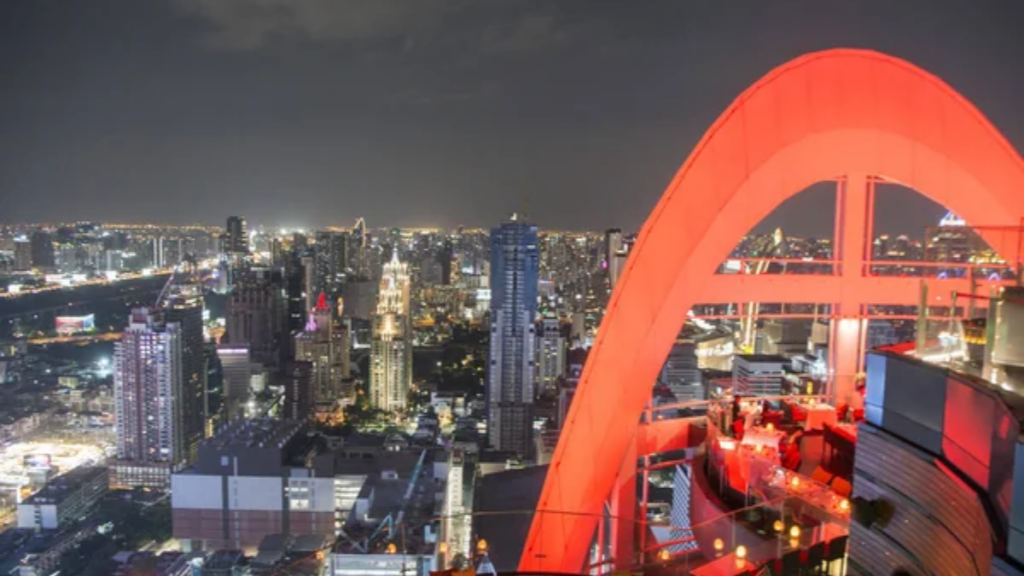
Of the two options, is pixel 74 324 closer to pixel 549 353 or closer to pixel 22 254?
pixel 22 254

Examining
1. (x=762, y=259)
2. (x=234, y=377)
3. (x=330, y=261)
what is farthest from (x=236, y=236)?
(x=762, y=259)

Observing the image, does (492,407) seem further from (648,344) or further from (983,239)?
(983,239)

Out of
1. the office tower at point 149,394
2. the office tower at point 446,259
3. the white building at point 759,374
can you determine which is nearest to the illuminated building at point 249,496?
the office tower at point 149,394

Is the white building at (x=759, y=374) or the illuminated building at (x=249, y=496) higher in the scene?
the white building at (x=759, y=374)

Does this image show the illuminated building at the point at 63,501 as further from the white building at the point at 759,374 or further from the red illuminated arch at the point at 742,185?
the red illuminated arch at the point at 742,185

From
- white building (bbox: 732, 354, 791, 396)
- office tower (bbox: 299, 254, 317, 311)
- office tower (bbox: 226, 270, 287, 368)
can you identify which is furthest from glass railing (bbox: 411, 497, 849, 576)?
office tower (bbox: 299, 254, 317, 311)

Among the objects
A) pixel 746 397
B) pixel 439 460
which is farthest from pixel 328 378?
pixel 746 397

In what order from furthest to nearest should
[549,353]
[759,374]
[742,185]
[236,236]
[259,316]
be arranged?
[236,236]
[259,316]
[549,353]
[759,374]
[742,185]
